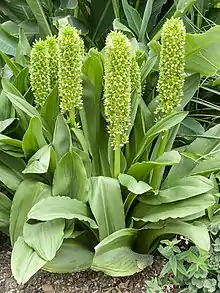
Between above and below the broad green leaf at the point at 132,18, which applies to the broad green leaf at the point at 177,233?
below

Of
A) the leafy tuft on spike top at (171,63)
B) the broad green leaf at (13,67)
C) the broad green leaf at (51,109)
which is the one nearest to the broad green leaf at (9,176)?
the broad green leaf at (51,109)

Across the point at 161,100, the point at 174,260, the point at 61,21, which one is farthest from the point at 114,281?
the point at 61,21

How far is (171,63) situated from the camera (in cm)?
194

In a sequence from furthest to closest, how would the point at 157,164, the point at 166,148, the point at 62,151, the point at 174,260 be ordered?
the point at 166,148
the point at 62,151
the point at 157,164
the point at 174,260

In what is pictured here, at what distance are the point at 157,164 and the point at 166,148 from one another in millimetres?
356

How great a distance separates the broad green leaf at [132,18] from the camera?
111 inches

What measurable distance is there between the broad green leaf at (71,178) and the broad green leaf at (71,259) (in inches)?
8.5

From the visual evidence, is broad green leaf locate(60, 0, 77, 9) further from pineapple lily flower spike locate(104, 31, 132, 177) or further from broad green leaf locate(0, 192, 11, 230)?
broad green leaf locate(0, 192, 11, 230)

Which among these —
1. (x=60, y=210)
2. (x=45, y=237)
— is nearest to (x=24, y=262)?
(x=45, y=237)

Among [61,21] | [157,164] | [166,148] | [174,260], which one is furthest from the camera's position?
[61,21]

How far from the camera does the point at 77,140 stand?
2.25m

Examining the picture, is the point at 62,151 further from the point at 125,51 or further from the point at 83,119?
the point at 125,51

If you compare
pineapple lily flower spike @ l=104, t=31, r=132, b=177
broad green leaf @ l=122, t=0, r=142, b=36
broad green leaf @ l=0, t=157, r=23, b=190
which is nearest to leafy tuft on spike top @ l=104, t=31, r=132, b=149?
pineapple lily flower spike @ l=104, t=31, r=132, b=177

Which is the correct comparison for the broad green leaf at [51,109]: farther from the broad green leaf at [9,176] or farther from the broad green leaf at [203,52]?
the broad green leaf at [203,52]
